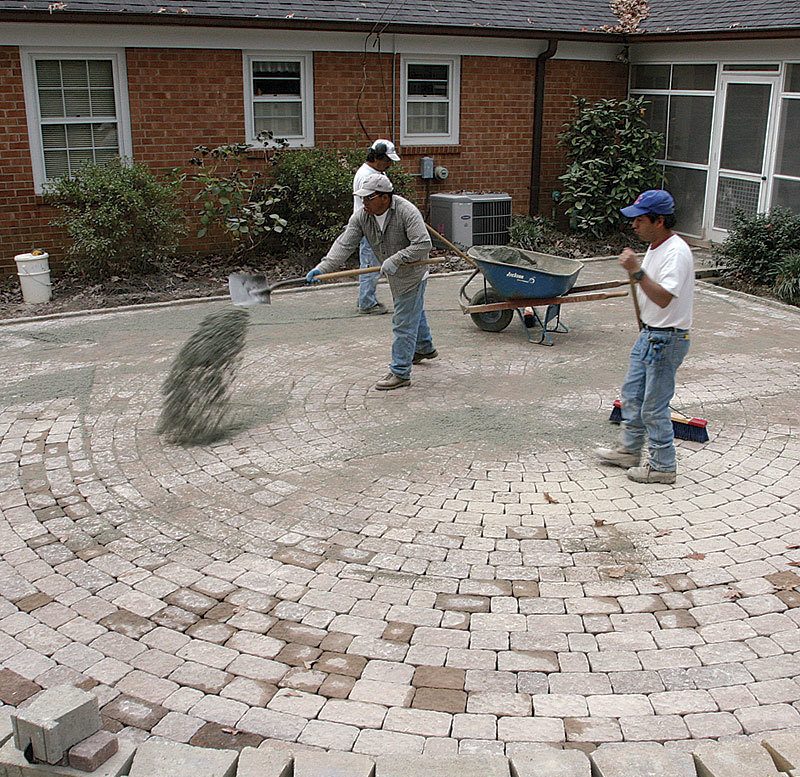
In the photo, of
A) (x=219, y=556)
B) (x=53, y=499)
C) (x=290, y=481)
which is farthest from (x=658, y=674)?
(x=53, y=499)

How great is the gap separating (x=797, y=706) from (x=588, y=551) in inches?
59.0

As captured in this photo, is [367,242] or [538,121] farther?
[538,121]

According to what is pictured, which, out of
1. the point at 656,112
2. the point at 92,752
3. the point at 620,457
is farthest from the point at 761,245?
the point at 92,752

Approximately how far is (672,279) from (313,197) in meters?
7.65

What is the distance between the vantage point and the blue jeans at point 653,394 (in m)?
5.61

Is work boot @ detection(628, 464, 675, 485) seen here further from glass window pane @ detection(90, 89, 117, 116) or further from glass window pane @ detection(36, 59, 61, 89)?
glass window pane @ detection(36, 59, 61, 89)

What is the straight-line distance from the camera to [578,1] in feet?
52.3

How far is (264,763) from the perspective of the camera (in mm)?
3398

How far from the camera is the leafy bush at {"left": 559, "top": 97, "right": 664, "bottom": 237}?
571 inches

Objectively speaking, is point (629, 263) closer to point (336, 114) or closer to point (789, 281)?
point (789, 281)

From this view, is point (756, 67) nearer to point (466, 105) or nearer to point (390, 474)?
point (466, 105)

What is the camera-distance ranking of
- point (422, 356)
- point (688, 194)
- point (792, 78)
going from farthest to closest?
point (688, 194) → point (792, 78) → point (422, 356)

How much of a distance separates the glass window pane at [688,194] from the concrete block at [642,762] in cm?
1256

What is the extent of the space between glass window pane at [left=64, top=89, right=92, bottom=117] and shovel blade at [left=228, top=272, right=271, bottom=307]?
5.96 metres
